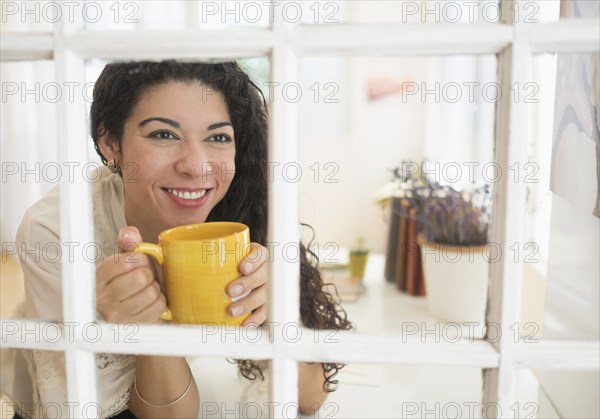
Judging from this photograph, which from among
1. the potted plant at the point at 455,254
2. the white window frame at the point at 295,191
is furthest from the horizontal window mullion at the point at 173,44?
the potted plant at the point at 455,254

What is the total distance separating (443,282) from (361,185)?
7.75 feet

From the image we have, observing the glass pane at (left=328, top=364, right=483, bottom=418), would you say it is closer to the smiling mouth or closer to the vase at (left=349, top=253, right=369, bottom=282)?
the smiling mouth

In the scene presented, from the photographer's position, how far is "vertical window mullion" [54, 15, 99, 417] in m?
0.51

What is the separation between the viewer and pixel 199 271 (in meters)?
0.59

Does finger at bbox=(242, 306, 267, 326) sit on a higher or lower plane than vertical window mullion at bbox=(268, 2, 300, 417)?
lower

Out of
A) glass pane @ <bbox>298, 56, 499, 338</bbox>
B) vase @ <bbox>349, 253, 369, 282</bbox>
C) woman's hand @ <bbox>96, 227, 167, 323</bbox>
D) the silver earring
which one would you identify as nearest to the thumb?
woman's hand @ <bbox>96, 227, 167, 323</bbox>

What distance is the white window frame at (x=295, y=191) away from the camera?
478 mm

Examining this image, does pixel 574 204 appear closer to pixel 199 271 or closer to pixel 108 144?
pixel 199 271

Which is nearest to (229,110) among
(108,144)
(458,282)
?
(108,144)

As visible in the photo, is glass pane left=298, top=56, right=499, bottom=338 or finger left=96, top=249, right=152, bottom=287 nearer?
finger left=96, top=249, right=152, bottom=287

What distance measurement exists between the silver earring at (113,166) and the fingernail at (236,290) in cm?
21

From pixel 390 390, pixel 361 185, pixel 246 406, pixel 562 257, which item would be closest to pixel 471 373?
pixel 390 390

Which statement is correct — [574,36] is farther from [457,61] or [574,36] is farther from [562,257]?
[457,61]

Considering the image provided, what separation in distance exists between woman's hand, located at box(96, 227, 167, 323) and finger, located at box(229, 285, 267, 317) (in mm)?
76
